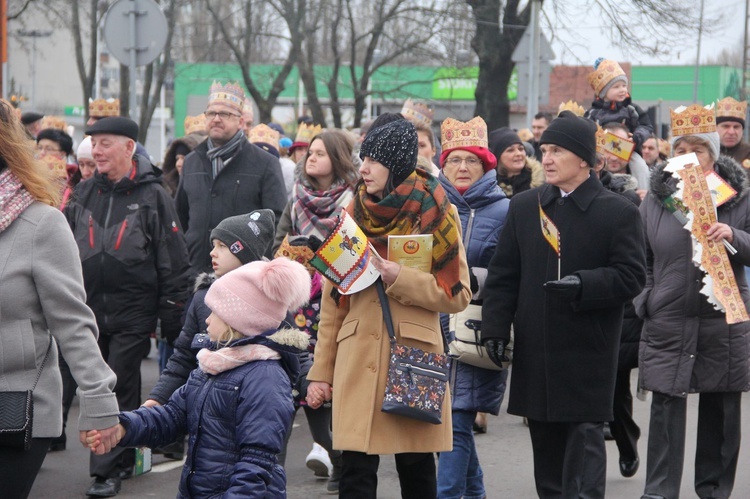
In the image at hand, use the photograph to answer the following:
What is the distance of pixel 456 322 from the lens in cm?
646

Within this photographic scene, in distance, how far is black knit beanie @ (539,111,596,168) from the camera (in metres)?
5.81

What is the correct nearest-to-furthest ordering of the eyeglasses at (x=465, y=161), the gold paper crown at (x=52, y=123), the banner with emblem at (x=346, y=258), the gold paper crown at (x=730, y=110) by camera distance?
the banner with emblem at (x=346, y=258) < the eyeglasses at (x=465, y=161) < the gold paper crown at (x=730, y=110) < the gold paper crown at (x=52, y=123)

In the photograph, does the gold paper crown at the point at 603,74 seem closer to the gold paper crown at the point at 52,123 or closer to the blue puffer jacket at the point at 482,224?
the blue puffer jacket at the point at 482,224

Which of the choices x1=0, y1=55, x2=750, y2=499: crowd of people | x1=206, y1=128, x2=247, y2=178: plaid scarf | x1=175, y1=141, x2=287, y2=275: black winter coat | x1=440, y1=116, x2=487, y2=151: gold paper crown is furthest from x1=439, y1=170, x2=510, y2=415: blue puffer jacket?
x1=206, y1=128, x2=247, y2=178: plaid scarf

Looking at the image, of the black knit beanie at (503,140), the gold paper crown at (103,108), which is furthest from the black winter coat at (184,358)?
the gold paper crown at (103,108)

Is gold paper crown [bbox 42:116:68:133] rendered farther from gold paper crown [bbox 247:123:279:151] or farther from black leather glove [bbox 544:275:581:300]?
black leather glove [bbox 544:275:581:300]

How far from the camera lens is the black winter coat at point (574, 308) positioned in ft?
18.6

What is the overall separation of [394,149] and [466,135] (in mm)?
1657

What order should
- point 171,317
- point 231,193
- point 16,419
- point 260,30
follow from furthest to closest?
point 260,30 → point 231,193 → point 171,317 → point 16,419

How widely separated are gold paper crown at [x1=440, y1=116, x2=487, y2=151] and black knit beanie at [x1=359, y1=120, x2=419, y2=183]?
4.94ft

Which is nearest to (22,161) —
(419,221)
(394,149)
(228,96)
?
(394,149)

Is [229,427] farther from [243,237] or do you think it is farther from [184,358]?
[243,237]

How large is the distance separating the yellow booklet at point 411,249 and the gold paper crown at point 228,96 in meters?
3.63

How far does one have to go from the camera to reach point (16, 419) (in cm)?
395
